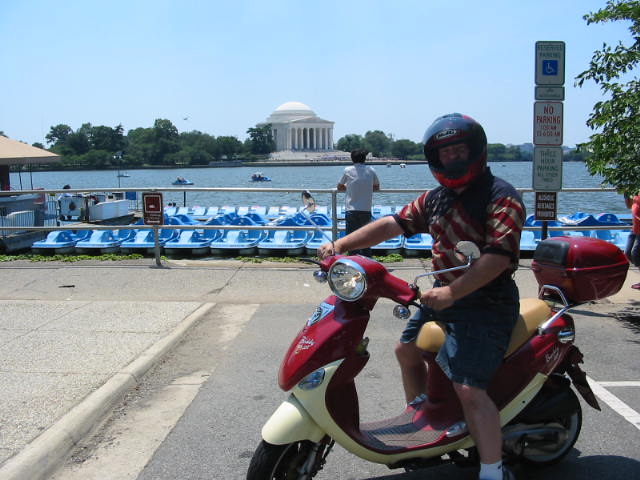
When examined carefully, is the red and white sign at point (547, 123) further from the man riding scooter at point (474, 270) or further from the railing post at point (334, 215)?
the man riding scooter at point (474, 270)

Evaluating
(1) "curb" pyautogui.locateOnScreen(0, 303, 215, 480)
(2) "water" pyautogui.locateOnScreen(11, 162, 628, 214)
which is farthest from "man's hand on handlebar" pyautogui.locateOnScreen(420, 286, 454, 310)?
(2) "water" pyautogui.locateOnScreen(11, 162, 628, 214)

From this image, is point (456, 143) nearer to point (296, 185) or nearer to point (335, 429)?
point (335, 429)

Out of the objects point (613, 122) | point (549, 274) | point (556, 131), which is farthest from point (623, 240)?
point (549, 274)

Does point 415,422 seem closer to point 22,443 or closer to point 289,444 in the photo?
point 289,444

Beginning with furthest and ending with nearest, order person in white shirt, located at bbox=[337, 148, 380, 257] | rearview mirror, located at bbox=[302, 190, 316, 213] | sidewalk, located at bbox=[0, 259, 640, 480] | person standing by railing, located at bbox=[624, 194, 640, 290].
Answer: person in white shirt, located at bbox=[337, 148, 380, 257] < person standing by railing, located at bbox=[624, 194, 640, 290] < sidewalk, located at bbox=[0, 259, 640, 480] < rearview mirror, located at bbox=[302, 190, 316, 213]

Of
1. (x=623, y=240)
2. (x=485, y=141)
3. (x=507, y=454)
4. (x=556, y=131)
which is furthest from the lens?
(x=623, y=240)

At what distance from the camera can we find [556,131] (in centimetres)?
790

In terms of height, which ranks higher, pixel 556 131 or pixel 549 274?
Result: pixel 556 131

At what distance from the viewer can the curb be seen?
142 inches

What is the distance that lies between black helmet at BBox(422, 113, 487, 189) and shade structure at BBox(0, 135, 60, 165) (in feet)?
49.6

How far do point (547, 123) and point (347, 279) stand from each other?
5708 millimetres

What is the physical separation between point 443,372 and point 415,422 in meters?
0.30

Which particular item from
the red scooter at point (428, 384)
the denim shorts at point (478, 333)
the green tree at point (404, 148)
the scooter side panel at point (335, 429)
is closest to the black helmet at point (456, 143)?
the red scooter at point (428, 384)

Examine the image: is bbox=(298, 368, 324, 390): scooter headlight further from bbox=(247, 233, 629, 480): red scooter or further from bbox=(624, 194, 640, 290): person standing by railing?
bbox=(624, 194, 640, 290): person standing by railing
